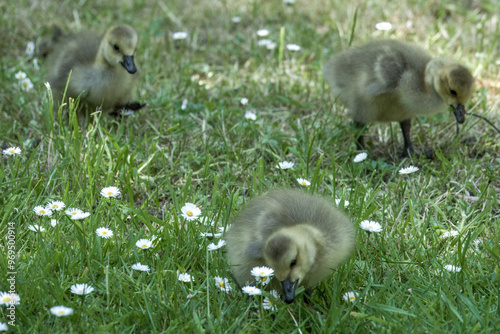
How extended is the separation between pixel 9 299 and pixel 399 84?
256 centimetres

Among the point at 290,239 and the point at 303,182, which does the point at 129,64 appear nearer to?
the point at 303,182

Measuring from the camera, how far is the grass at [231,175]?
2.54 metres

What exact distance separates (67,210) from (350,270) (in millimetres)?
1378

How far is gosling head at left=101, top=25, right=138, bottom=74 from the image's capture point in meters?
4.04

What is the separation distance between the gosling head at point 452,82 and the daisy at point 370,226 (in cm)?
119

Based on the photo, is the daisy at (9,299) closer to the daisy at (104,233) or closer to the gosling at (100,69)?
the daisy at (104,233)

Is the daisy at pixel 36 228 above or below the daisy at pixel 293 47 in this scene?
above

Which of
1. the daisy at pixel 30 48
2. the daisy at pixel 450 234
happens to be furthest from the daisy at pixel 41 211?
the daisy at pixel 30 48

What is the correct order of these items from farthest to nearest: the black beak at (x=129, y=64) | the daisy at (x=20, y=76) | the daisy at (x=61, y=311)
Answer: the daisy at (x=20, y=76) < the black beak at (x=129, y=64) < the daisy at (x=61, y=311)

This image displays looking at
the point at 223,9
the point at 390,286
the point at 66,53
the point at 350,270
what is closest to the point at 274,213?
the point at 350,270

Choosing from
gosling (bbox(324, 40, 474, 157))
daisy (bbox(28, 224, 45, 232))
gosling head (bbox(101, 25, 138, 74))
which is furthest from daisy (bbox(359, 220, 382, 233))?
gosling head (bbox(101, 25, 138, 74))

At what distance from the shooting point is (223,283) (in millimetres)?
2709

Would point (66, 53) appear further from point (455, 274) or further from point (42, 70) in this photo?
point (455, 274)

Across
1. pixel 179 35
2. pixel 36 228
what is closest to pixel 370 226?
pixel 36 228
